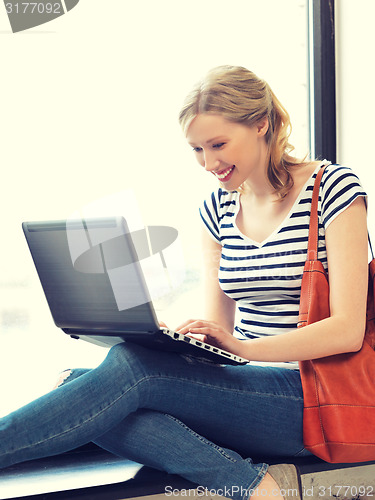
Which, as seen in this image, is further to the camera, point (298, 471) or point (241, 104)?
point (241, 104)

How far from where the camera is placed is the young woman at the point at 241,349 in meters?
1.14

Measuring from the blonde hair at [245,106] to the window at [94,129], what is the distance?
369 millimetres

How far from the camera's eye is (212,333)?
1.17 m

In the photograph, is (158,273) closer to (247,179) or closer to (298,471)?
(247,179)

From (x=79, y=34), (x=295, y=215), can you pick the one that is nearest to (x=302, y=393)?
(x=295, y=215)

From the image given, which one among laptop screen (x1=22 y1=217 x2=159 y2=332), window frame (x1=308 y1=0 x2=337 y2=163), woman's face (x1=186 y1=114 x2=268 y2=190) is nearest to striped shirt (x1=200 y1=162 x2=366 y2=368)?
woman's face (x1=186 y1=114 x2=268 y2=190)

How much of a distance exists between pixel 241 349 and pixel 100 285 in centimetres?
31

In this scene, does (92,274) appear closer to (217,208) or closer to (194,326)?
(194,326)

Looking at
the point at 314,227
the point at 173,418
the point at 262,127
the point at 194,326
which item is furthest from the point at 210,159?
the point at 173,418

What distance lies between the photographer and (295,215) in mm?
1359

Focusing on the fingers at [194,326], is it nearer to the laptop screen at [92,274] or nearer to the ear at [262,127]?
the laptop screen at [92,274]

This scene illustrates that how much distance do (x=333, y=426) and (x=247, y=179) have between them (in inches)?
23.8

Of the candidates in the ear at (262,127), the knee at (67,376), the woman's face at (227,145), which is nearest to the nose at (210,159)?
the woman's face at (227,145)

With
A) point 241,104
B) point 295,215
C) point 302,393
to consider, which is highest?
point 241,104
